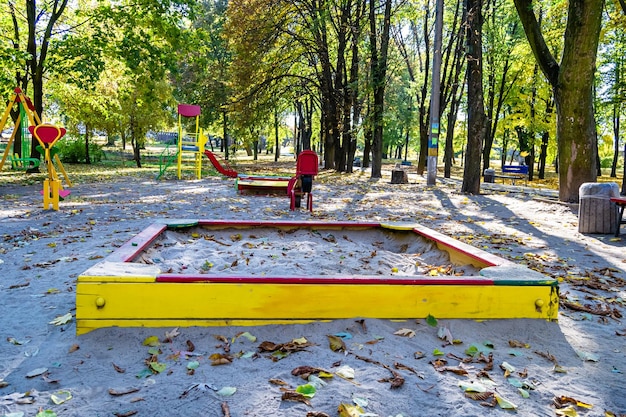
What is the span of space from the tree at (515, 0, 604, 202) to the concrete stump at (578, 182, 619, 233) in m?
2.57

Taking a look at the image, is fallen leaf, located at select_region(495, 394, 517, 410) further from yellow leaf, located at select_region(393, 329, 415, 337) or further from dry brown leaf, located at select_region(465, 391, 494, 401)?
yellow leaf, located at select_region(393, 329, 415, 337)

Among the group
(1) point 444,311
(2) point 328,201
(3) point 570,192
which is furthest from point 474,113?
(1) point 444,311

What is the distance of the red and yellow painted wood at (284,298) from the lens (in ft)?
10.1

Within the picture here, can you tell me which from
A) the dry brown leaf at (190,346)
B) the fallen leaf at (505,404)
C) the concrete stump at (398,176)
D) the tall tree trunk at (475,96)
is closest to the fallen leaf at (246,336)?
the dry brown leaf at (190,346)

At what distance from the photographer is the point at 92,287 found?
120 inches

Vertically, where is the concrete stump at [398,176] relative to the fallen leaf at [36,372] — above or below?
above

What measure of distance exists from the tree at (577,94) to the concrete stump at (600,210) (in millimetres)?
2565

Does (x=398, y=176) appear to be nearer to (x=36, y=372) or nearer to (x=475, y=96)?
(x=475, y=96)

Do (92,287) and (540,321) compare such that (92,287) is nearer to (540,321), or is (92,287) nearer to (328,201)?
(540,321)

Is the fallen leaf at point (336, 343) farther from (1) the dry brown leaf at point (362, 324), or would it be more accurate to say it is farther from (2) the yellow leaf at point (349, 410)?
(2) the yellow leaf at point (349, 410)

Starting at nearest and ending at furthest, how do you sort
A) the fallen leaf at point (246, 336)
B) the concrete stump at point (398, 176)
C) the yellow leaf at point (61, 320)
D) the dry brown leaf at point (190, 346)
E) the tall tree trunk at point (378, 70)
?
1. the dry brown leaf at point (190, 346)
2. the fallen leaf at point (246, 336)
3. the yellow leaf at point (61, 320)
4. the concrete stump at point (398, 176)
5. the tall tree trunk at point (378, 70)

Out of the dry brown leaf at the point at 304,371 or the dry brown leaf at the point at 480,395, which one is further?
the dry brown leaf at the point at 304,371

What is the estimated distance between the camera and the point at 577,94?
32.7 feet

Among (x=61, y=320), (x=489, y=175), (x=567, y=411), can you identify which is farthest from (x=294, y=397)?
(x=489, y=175)
